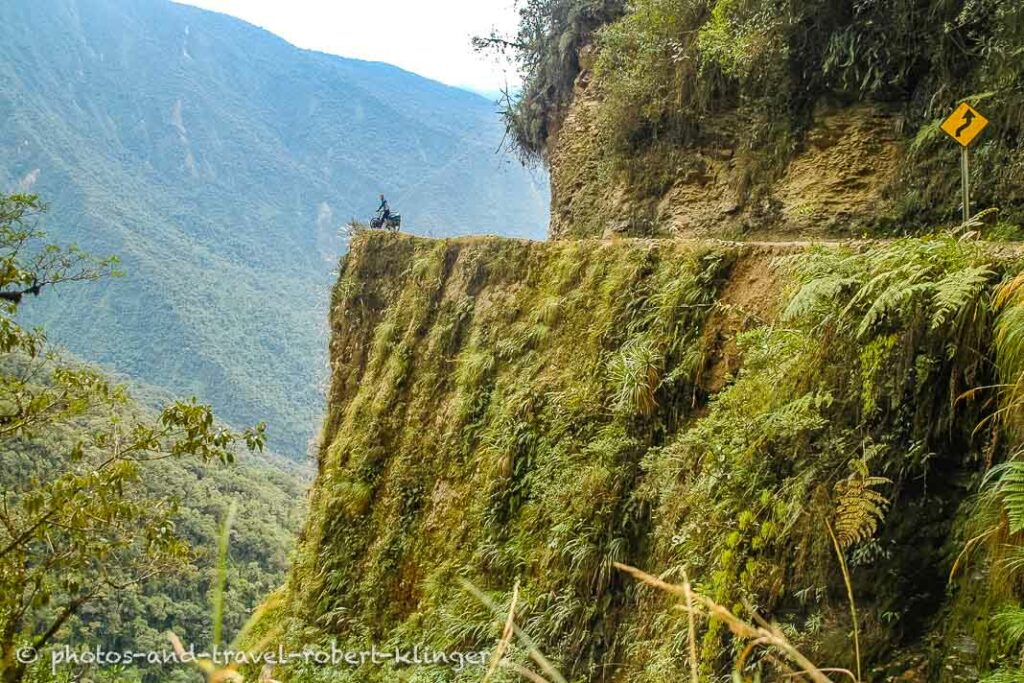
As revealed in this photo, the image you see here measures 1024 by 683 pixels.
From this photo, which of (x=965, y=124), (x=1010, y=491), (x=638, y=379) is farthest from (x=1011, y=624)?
(x=638, y=379)

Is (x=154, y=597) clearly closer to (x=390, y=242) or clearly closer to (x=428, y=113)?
Answer: (x=390, y=242)

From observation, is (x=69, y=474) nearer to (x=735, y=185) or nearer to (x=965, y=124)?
(x=965, y=124)

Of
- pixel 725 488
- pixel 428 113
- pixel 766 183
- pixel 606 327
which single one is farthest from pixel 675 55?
pixel 428 113

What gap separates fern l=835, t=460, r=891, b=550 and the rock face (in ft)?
17.0

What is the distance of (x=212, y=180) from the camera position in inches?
6147

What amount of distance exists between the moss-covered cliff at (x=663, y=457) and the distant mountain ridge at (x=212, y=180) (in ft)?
234

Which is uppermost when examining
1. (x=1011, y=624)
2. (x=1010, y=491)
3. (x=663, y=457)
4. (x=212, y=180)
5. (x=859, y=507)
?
(x=212, y=180)

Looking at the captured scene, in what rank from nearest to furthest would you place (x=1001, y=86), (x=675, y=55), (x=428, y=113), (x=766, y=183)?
(x=1001, y=86), (x=766, y=183), (x=675, y=55), (x=428, y=113)

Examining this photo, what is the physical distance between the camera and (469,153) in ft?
557

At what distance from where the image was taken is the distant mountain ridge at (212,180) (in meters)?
97.6

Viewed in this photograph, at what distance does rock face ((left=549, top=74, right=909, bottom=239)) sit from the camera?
8.34 metres

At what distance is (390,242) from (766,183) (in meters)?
6.11

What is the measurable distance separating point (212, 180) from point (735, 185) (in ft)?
535

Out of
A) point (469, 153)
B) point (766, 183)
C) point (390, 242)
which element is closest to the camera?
point (766, 183)
